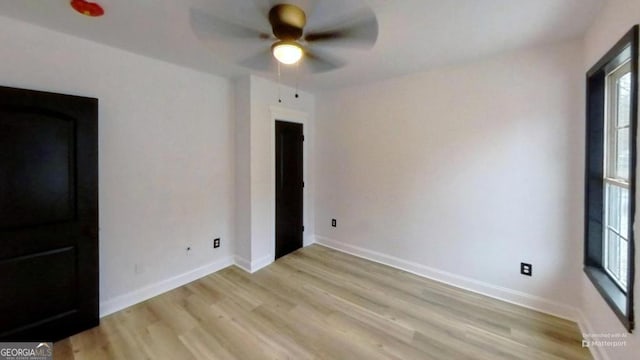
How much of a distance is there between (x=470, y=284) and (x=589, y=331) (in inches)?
35.2

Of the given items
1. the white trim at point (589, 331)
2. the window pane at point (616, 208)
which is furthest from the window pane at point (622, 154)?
the white trim at point (589, 331)

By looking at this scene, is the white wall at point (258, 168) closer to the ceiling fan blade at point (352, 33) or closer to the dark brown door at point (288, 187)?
the dark brown door at point (288, 187)

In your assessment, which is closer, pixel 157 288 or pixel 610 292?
pixel 610 292

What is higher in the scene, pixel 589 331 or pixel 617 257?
pixel 617 257

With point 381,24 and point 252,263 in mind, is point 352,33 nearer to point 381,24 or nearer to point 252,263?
point 381,24

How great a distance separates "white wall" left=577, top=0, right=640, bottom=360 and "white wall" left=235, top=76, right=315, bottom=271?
2.88 meters

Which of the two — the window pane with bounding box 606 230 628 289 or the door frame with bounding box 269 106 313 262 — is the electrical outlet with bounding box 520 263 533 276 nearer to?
the window pane with bounding box 606 230 628 289

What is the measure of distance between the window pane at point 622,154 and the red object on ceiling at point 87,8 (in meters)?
3.39

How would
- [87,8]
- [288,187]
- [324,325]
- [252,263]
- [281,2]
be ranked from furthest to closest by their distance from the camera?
[288,187], [252,263], [324,325], [87,8], [281,2]

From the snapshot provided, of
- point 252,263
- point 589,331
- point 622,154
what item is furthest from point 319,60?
point 589,331

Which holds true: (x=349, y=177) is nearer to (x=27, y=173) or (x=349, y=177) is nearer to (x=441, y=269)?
(x=441, y=269)

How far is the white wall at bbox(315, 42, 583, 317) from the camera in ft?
7.32

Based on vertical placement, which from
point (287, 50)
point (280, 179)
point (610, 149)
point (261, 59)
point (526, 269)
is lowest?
point (526, 269)

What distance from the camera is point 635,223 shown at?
1357 millimetres
